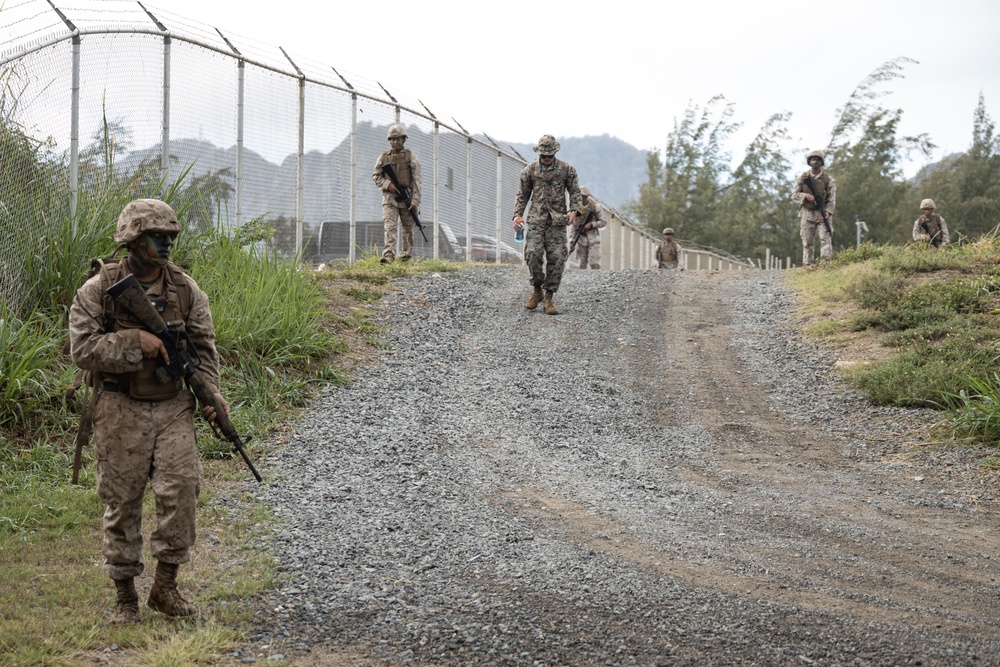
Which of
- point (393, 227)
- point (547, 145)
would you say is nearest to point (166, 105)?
point (547, 145)

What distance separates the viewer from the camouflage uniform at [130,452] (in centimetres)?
472

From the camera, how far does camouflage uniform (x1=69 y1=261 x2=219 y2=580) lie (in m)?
4.72

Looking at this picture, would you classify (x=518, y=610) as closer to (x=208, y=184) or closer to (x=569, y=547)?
(x=569, y=547)

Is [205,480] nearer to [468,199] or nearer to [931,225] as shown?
[468,199]

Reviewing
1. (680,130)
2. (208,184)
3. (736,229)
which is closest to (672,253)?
(208,184)

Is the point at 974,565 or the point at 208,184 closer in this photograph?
the point at 974,565

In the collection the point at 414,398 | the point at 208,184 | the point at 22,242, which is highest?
the point at 208,184

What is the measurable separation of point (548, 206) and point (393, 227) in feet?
10.3

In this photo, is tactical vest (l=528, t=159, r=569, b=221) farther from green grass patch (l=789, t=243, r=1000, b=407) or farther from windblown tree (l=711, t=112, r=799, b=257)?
windblown tree (l=711, t=112, r=799, b=257)

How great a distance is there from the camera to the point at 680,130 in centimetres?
4800

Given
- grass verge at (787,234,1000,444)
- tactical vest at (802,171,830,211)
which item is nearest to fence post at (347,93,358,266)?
grass verge at (787,234,1000,444)

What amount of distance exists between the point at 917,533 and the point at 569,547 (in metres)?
2.07

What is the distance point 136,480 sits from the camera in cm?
475

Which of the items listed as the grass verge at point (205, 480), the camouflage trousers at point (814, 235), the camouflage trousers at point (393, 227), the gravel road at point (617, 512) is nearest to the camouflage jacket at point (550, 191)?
the gravel road at point (617, 512)
